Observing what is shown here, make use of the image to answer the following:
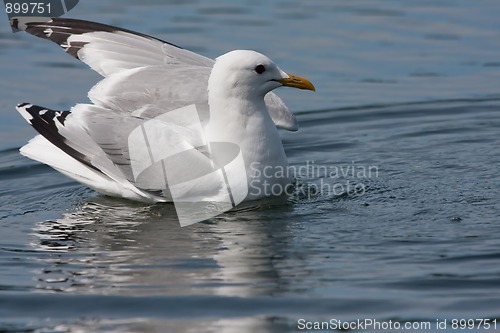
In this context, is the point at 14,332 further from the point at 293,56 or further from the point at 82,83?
the point at 293,56

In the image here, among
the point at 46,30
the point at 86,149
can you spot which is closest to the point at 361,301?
the point at 86,149

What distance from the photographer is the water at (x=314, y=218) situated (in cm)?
661

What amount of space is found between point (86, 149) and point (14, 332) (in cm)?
261

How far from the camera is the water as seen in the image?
21.7ft

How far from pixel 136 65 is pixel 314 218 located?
2513mm

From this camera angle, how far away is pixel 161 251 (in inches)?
303

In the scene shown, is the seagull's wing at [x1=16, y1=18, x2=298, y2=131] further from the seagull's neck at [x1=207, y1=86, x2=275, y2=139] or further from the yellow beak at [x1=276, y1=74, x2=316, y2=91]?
the yellow beak at [x1=276, y1=74, x2=316, y2=91]

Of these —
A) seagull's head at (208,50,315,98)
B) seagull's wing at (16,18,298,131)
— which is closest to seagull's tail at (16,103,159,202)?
seagull's wing at (16,18,298,131)

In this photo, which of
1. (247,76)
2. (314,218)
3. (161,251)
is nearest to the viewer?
(161,251)

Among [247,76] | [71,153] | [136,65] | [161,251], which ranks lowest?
[161,251]

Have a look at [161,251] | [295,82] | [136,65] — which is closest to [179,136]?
[295,82]

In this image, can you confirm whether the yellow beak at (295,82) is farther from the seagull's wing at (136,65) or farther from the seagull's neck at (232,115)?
the seagull's wing at (136,65)

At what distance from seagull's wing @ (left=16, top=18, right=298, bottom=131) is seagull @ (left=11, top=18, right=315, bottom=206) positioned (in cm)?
1

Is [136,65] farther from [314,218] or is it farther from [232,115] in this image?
[314,218]
